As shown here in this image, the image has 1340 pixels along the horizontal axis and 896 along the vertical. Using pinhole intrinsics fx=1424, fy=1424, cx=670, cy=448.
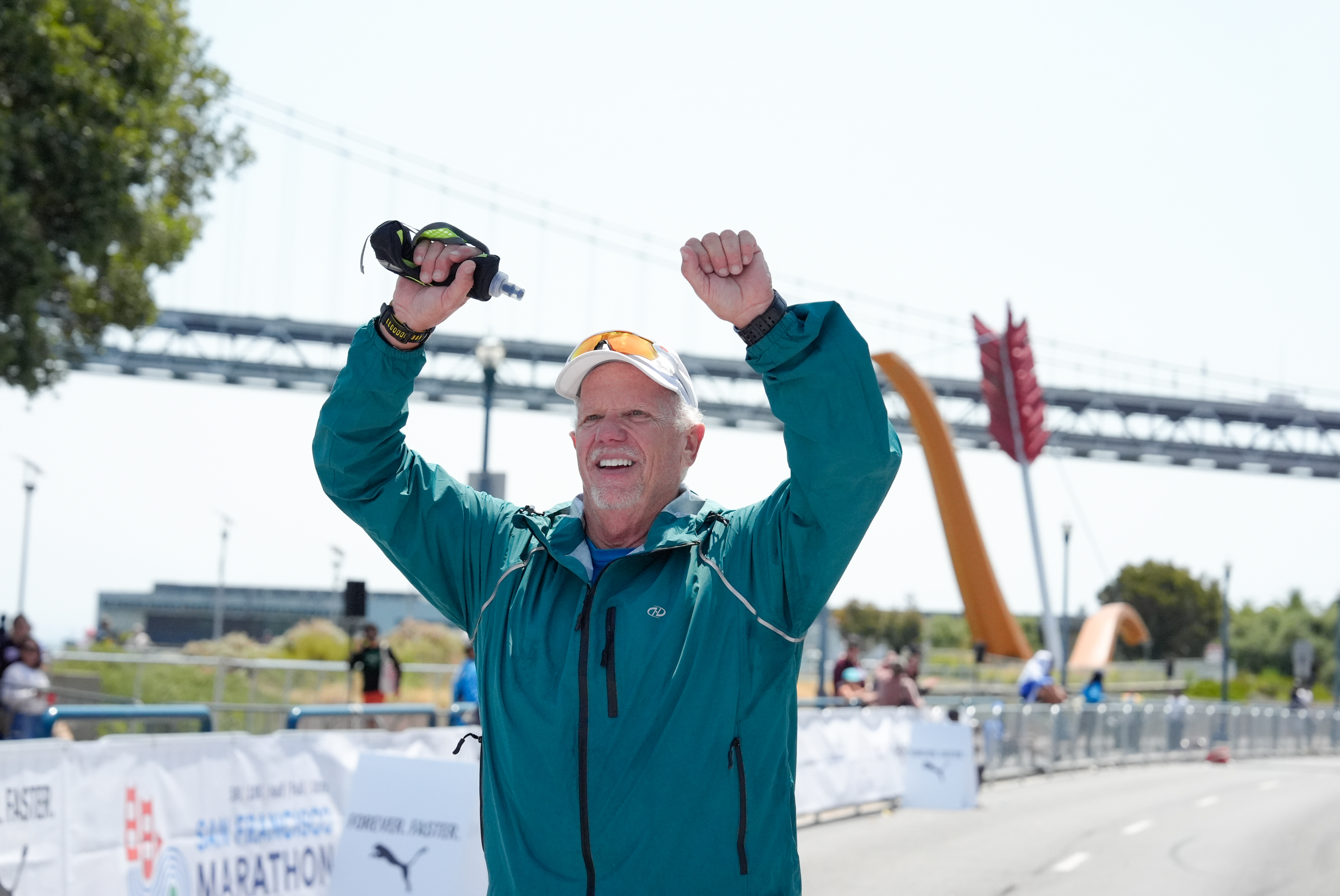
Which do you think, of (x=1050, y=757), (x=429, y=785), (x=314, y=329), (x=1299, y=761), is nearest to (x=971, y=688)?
(x=1299, y=761)

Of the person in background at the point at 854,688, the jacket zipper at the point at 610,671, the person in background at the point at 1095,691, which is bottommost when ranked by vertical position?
the person in background at the point at 1095,691

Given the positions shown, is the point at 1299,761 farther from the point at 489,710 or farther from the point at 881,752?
the point at 489,710

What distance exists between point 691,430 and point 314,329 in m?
89.3

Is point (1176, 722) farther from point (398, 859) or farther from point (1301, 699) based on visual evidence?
point (398, 859)

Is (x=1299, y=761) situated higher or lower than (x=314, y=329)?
lower

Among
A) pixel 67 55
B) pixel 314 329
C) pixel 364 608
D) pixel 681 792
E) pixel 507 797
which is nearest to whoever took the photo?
pixel 681 792

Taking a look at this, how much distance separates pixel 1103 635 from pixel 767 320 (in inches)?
1763

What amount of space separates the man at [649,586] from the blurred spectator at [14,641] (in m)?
10.6

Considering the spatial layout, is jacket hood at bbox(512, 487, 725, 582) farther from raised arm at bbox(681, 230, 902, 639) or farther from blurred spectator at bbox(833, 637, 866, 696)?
blurred spectator at bbox(833, 637, 866, 696)

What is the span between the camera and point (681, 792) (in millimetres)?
2729

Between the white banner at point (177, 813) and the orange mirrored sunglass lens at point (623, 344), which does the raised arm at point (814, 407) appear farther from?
the white banner at point (177, 813)

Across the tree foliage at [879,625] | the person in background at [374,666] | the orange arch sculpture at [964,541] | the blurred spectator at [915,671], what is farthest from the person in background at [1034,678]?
the tree foliage at [879,625]

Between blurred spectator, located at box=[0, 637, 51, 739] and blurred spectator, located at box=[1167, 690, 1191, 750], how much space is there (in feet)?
74.1

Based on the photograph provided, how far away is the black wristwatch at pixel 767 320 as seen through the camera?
107 inches
